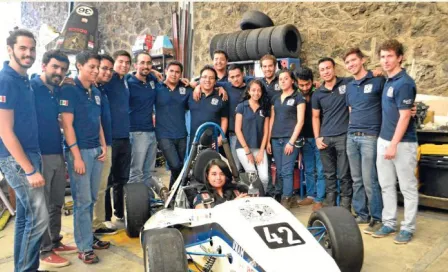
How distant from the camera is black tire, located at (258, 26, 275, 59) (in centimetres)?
685

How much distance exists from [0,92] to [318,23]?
5695mm

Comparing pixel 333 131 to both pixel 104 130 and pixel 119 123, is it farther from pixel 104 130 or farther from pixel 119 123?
pixel 104 130

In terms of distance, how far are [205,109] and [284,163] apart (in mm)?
1129

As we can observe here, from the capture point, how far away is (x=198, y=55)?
9.57 meters

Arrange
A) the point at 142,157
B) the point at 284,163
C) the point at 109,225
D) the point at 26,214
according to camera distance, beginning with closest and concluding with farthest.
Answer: the point at 26,214
the point at 109,225
the point at 142,157
the point at 284,163

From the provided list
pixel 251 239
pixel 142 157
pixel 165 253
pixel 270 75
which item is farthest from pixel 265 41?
pixel 165 253

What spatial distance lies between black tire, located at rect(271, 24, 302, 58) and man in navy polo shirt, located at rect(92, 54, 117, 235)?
10.9 ft

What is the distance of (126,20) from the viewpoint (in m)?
11.2

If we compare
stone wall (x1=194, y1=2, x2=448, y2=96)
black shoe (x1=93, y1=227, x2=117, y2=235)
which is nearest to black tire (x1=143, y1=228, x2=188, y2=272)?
black shoe (x1=93, y1=227, x2=117, y2=235)

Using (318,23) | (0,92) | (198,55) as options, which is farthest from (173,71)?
(198,55)

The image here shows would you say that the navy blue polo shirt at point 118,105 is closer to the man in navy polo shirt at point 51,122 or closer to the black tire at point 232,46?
the man in navy polo shirt at point 51,122

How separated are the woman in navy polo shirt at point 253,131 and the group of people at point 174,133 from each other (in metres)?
Result: 0.01

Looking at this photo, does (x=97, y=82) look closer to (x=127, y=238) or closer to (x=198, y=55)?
(x=127, y=238)

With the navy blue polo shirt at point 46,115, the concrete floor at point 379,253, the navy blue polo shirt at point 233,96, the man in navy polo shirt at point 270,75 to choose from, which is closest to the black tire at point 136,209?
the concrete floor at point 379,253
